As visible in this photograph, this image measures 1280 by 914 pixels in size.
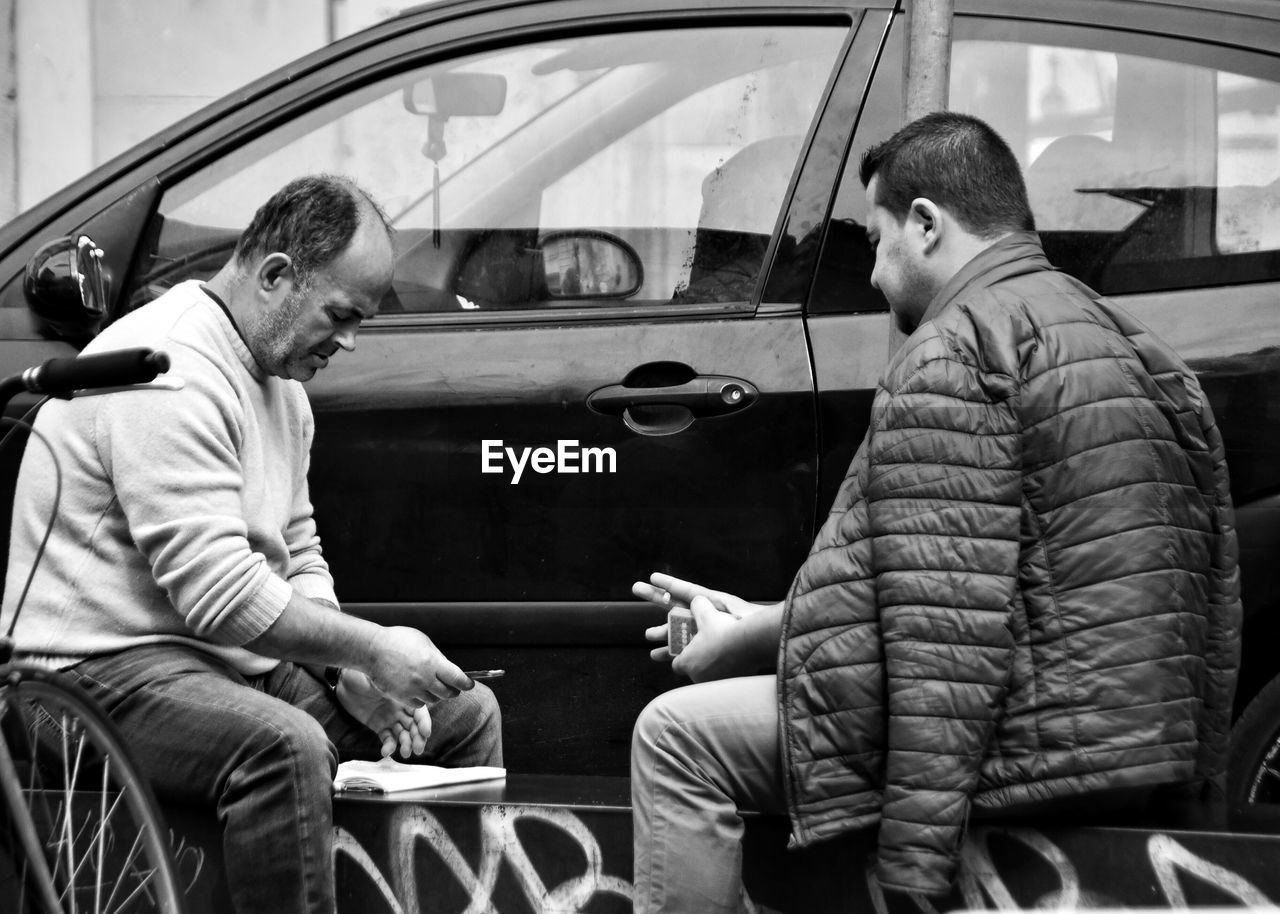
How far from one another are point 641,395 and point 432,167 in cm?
75

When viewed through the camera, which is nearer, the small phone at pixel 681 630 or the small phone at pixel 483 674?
the small phone at pixel 681 630

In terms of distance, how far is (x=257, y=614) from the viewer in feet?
8.87

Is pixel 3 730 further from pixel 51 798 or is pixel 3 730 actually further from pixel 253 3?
pixel 253 3

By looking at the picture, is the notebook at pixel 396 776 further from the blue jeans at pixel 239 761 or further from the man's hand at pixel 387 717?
the blue jeans at pixel 239 761

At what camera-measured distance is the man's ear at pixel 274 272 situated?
2.94 meters

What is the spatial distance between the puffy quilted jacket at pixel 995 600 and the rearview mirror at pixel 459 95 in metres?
1.58

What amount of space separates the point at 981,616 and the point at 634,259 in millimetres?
1546

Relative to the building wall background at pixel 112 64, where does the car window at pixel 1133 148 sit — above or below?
below

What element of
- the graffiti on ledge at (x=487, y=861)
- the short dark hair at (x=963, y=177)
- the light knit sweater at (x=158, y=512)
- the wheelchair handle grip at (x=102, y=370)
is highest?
the short dark hair at (x=963, y=177)

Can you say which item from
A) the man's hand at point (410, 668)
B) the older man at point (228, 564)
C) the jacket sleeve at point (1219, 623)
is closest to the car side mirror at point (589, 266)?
the older man at point (228, 564)

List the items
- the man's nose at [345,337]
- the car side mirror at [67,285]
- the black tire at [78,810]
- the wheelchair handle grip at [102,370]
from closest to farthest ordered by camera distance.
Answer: the wheelchair handle grip at [102,370] → the black tire at [78,810] → the man's nose at [345,337] → the car side mirror at [67,285]

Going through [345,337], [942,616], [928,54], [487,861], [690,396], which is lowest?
[487,861]

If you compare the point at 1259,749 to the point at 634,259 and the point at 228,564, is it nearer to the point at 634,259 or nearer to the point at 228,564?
the point at 634,259
